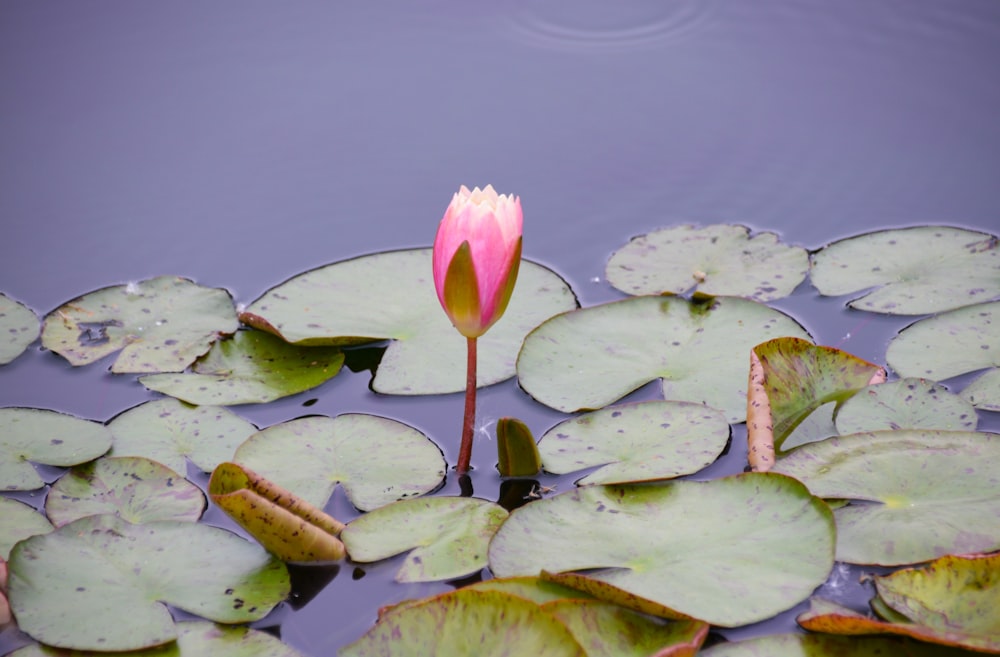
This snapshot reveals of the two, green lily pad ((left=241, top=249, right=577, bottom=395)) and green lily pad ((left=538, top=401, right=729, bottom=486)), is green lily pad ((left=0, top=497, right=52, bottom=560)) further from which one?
green lily pad ((left=538, top=401, right=729, bottom=486))

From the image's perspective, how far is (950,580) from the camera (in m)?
1.44

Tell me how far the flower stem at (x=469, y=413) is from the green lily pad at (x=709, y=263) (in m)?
0.68

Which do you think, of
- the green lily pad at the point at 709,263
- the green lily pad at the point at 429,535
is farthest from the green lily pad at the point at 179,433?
the green lily pad at the point at 709,263

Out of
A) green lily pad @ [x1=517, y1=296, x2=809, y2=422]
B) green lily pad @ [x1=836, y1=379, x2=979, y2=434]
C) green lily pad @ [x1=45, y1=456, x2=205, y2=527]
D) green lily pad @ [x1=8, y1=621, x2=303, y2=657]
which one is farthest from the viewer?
green lily pad @ [x1=517, y1=296, x2=809, y2=422]

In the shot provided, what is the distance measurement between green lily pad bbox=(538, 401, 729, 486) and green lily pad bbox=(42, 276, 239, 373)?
2.84ft

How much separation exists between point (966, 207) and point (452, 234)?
1.66 metres

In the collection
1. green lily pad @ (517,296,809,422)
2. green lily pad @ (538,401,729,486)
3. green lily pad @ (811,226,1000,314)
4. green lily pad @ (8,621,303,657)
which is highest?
green lily pad @ (811,226,1000,314)

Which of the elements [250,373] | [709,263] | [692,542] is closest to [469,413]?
[692,542]

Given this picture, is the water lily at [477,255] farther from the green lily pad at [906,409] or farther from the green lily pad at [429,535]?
the green lily pad at [906,409]

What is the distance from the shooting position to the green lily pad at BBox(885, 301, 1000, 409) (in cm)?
199

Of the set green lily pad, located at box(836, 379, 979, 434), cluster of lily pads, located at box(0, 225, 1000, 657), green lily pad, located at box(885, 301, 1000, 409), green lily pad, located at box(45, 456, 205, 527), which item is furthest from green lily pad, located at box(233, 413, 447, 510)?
green lily pad, located at box(885, 301, 1000, 409)

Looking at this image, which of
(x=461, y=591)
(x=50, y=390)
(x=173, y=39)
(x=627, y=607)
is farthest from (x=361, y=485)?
(x=173, y=39)

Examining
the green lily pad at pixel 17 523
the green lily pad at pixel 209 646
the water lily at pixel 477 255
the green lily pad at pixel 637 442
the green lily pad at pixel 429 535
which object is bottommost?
the green lily pad at pixel 209 646

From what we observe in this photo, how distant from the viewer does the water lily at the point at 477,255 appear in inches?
62.0
